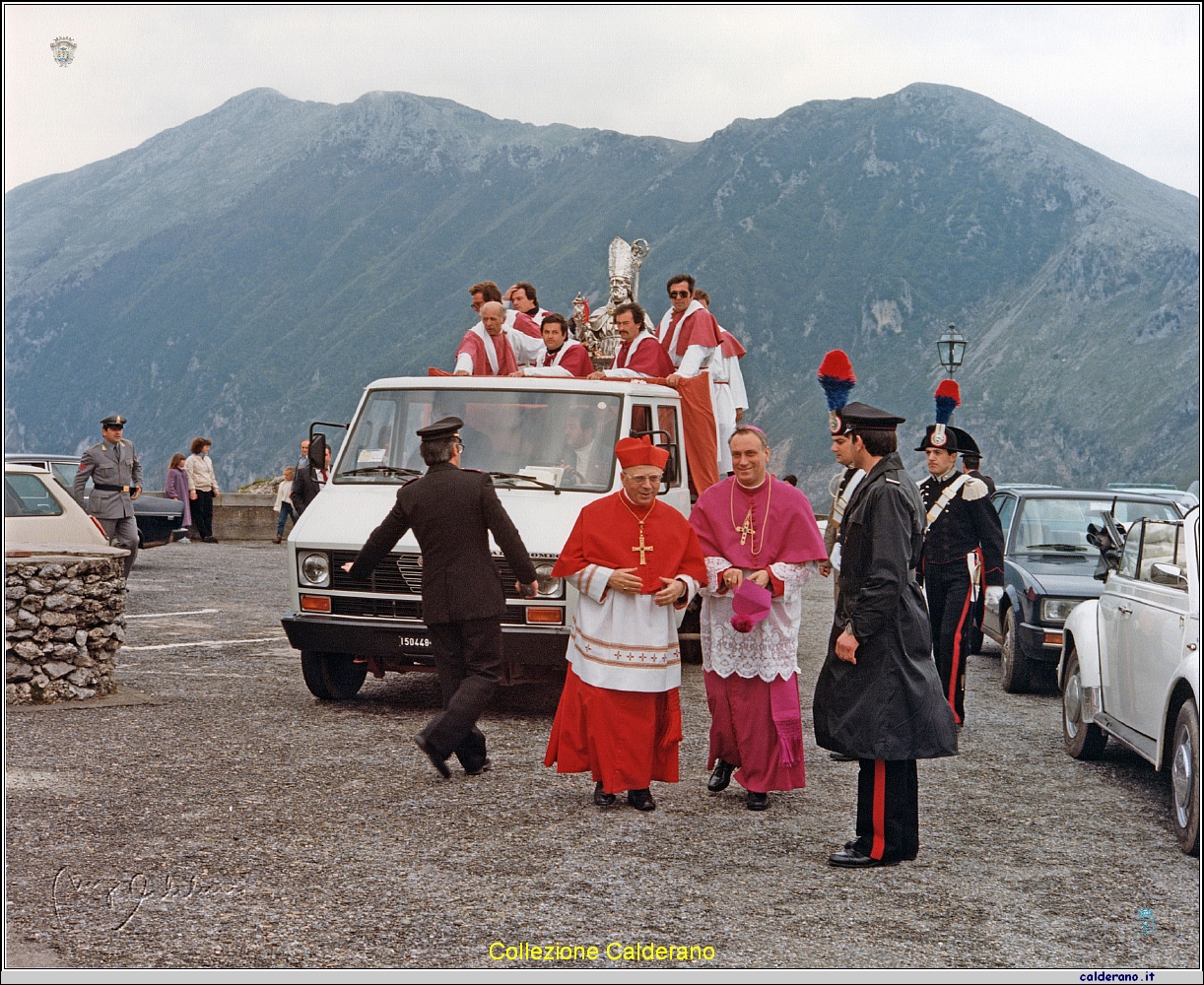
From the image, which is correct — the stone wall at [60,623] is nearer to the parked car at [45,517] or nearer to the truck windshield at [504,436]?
the parked car at [45,517]

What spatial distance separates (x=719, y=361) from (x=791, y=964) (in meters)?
7.40

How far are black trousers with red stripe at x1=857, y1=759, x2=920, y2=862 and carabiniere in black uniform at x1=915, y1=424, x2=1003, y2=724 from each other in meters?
2.89

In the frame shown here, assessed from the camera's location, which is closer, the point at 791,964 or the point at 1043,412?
the point at 791,964

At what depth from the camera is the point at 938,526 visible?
346 inches

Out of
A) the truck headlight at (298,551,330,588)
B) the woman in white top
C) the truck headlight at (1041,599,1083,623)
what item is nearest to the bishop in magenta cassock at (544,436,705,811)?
the truck headlight at (298,551,330,588)

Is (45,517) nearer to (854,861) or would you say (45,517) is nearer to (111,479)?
(111,479)

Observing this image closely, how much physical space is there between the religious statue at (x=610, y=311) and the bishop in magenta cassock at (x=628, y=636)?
9256 mm

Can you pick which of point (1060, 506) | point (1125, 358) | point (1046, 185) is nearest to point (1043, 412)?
point (1125, 358)

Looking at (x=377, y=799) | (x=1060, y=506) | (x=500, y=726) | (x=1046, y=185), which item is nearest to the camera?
(x=377, y=799)

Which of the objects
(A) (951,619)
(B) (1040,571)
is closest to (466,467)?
(A) (951,619)

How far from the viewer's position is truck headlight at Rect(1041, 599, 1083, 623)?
1036 centimetres

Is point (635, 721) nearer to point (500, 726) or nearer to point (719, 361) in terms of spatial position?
point (500, 726)

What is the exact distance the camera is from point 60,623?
9.09m

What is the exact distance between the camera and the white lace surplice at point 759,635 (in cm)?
670
